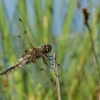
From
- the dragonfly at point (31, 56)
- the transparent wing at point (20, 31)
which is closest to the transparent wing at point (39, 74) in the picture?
the dragonfly at point (31, 56)

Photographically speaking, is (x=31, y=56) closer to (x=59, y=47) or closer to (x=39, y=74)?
(x=39, y=74)

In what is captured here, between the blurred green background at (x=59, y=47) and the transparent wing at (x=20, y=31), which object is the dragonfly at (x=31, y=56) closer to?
the transparent wing at (x=20, y=31)

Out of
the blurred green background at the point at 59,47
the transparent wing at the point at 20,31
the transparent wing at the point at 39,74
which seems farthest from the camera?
the blurred green background at the point at 59,47

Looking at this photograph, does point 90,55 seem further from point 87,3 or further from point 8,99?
point 8,99

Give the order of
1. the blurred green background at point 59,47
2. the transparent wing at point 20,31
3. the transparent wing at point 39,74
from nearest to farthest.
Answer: the transparent wing at point 39,74
the transparent wing at point 20,31
the blurred green background at point 59,47

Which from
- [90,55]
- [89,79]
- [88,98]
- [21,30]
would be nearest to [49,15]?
[90,55]

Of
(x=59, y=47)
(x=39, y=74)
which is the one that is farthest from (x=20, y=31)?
(x=59, y=47)
